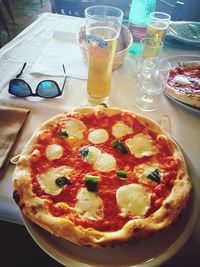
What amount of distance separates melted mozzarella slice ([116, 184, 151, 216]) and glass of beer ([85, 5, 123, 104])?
39 centimetres

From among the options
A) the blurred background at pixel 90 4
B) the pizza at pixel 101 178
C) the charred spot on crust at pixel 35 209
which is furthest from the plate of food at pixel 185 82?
the blurred background at pixel 90 4

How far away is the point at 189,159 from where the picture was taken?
81 centimetres

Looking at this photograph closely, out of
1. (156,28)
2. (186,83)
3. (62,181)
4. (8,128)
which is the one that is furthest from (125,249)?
(156,28)

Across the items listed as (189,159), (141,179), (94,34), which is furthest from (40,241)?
(94,34)

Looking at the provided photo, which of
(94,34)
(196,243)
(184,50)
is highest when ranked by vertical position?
(94,34)

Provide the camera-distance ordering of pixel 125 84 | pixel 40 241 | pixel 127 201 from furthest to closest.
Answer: pixel 125 84
pixel 127 201
pixel 40 241

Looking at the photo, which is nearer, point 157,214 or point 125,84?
point 157,214

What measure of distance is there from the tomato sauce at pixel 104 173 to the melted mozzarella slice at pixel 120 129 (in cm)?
1

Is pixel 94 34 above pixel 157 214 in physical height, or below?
above

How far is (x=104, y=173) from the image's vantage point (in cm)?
79

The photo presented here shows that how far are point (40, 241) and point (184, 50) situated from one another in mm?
1138

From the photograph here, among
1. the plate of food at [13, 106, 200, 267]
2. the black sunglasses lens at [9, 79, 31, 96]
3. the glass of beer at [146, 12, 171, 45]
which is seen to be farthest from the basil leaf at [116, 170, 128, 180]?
the glass of beer at [146, 12, 171, 45]

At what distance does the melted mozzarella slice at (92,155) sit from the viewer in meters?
0.82

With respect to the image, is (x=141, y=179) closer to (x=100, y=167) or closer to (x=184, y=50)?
(x=100, y=167)
